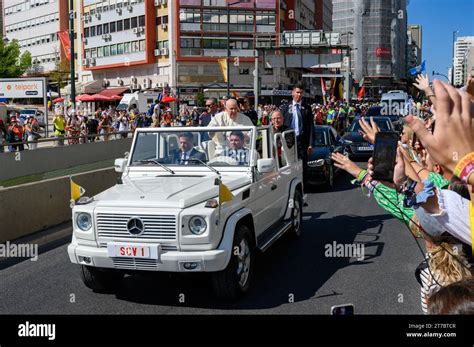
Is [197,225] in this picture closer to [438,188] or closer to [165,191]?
[165,191]

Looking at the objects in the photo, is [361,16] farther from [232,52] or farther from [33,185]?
[33,185]

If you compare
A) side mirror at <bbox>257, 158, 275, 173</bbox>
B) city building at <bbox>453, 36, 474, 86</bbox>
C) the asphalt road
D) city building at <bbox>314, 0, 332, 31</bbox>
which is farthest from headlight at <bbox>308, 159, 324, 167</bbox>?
city building at <bbox>314, 0, 332, 31</bbox>

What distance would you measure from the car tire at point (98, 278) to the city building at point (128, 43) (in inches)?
2320

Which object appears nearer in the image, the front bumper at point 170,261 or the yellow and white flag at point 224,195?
the front bumper at point 170,261

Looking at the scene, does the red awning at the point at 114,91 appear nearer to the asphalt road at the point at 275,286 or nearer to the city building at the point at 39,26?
the city building at the point at 39,26

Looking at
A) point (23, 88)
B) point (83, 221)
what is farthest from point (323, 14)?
point (83, 221)

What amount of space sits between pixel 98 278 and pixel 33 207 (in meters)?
3.33

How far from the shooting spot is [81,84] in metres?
78.5

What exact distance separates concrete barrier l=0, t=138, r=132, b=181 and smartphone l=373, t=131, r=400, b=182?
1218 centimetres

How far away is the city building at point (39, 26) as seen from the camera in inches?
3396

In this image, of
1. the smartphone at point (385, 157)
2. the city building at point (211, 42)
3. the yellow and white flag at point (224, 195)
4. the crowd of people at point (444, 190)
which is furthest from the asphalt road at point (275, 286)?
the city building at point (211, 42)

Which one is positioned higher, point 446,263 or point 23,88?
point 23,88

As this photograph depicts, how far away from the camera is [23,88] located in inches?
888
